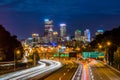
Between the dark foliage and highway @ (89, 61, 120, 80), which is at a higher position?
the dark foliage

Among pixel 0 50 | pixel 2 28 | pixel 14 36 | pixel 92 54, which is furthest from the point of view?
pixel 92 54

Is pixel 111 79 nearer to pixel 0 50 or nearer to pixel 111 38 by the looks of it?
pixel 0 50

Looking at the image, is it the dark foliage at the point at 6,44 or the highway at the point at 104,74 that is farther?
the dark foliage at the point at 6,44

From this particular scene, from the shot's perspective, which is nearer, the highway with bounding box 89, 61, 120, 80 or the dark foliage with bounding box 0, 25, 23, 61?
the highway with bounding box 89, 61, 120, 80

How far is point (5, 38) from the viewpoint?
13550cm

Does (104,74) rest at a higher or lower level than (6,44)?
lower

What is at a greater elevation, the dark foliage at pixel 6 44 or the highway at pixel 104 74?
the dark foliage at pixel 6 44

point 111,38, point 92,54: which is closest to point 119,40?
point 111,38

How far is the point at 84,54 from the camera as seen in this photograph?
19975 centimetres

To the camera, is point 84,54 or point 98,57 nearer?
point 98,57

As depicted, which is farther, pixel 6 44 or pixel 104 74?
pixel 6 44

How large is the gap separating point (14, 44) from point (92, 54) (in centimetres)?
5952

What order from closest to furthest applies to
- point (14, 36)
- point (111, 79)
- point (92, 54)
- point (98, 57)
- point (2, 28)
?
point (111, 79)
point (2, 28)
point (14, 36)
point (98, 57)
point (92, 54)

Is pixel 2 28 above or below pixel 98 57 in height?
above
